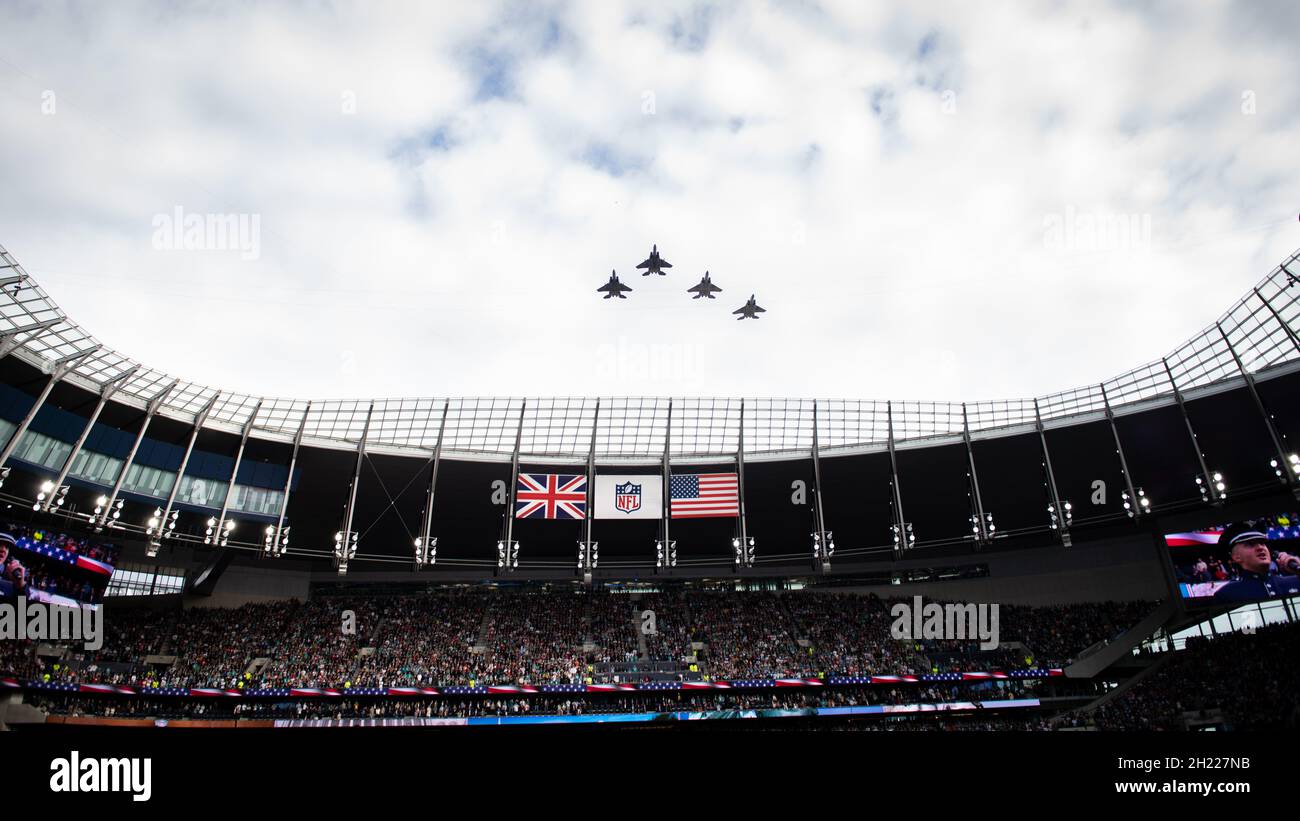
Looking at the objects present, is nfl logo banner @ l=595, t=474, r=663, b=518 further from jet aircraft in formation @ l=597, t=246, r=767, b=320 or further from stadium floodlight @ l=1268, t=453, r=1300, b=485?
stadium floodlight @ l=1268, t=453, r=1300, b=485

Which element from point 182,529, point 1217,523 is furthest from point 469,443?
point 1217,523

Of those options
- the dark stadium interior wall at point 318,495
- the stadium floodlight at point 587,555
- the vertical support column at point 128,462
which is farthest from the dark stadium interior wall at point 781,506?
the vertical support column at point 128,462

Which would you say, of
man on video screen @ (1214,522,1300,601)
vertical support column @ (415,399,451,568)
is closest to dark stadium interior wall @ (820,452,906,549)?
man on video screen @ (1214,522,1300,601)

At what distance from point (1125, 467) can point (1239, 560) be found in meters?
8.90

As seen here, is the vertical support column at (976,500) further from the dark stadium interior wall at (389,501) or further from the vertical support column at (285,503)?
the vertical support column at (285,503)

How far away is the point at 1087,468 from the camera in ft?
163

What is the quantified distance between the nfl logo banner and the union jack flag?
1.44 m

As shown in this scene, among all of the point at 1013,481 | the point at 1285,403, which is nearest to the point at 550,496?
the point at 1013,481

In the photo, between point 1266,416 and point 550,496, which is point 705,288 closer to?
point 550,496

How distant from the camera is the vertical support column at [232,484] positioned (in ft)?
153

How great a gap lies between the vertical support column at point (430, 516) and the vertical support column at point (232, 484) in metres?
11.6

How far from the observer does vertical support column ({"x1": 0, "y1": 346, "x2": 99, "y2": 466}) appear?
3859cm
